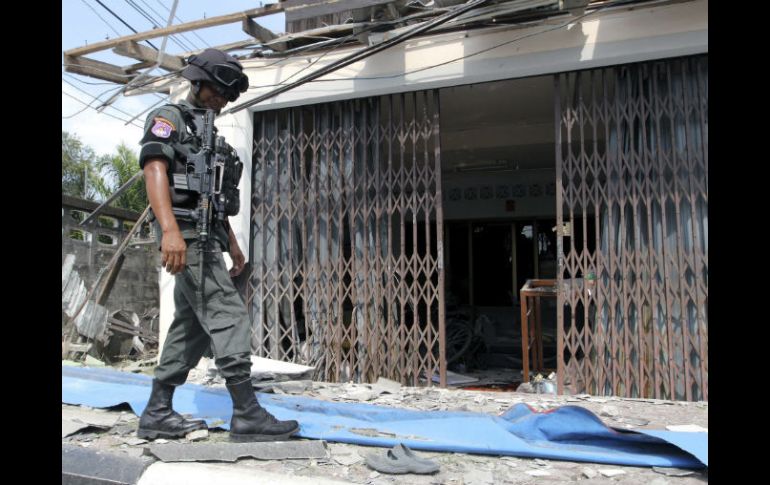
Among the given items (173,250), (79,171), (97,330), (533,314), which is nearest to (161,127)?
(173,250)

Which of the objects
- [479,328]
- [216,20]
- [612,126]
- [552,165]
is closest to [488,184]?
[552,165]

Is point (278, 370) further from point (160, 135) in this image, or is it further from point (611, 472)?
point (611, 472)

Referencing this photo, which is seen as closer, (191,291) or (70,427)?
(191,291)

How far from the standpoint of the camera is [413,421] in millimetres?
3006

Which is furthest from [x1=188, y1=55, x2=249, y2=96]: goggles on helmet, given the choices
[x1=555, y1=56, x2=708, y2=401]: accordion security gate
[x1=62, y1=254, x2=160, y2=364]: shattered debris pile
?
[x1=62, y1=254, x2=160, y2=364]: shattered debris pile

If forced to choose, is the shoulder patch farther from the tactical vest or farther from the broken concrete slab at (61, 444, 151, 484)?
the broken concrete slab at (61, 444, 151, 484)

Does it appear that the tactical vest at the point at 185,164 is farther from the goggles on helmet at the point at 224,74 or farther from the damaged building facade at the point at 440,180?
the damaged building facade at the point at 440,180

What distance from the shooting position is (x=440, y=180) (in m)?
4.45

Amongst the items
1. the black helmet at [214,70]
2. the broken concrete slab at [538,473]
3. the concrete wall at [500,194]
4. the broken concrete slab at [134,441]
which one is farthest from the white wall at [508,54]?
the concrete wall at [500,194]

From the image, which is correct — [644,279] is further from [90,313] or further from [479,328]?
[90,313]

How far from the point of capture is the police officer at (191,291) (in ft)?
8.11

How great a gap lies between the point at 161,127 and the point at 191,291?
32.5 inches

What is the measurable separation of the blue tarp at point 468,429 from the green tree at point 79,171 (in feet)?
52.1

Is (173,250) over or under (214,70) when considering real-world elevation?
under
